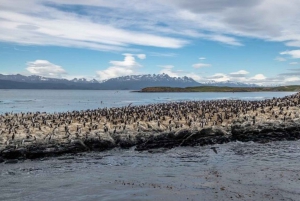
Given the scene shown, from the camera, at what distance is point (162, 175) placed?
22.7 metres

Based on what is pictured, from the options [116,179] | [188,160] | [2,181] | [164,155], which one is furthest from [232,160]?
[2,181]

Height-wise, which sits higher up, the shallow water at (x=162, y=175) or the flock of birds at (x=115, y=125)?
the flock of birds at (x=115, y=125)

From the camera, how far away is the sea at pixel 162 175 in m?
18.8

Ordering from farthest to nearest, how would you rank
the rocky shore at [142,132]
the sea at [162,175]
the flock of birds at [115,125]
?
1. the flock of birds at [115,125]
2. the rocky shore at [142,132]
3. the sea at [162,175]

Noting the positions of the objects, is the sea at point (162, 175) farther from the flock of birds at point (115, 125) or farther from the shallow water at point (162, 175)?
the flock of birds at point (115, 125)

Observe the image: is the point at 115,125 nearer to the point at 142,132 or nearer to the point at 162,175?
the point at 142,132

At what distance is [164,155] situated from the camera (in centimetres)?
2873

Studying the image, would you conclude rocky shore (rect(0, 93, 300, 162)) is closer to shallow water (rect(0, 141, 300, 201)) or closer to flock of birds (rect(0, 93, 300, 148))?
flock of birds (rect(0, 93, 300, 148))

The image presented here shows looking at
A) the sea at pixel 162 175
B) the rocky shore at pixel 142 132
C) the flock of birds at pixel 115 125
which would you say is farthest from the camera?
the flock of birds at pixel 115 125

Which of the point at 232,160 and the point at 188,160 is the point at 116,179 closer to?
the point at 188,160

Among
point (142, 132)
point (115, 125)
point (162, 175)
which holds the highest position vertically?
point (115, 125)

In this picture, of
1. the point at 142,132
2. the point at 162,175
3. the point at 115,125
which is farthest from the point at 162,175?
the point at 115,125

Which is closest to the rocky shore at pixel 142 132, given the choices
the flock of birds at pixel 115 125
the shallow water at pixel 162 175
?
the flock of birds at pixel 115 125

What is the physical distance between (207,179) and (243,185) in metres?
2.41
